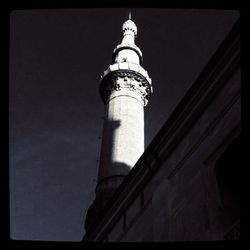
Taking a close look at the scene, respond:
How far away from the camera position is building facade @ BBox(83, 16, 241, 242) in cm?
477

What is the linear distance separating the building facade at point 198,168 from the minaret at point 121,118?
405 centimetres

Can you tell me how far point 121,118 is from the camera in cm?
1228

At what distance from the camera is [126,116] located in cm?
1230

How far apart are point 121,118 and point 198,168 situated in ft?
23.1

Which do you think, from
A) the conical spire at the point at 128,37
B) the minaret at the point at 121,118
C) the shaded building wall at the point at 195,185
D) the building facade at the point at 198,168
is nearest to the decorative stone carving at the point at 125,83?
the minaret at the point at 121,118

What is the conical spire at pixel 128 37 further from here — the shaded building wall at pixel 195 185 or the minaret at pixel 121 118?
the shaded building wall at pixel 195 185

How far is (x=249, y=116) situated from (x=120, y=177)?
8.21 metres

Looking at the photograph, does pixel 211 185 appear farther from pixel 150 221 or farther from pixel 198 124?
Answer: pixel 150 221

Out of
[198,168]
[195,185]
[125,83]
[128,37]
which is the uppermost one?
[128,37]

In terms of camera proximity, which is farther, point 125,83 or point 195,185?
point 125,83

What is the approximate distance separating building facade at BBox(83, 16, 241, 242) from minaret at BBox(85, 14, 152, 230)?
405 centimetres

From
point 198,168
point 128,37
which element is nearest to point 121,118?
point 128,37

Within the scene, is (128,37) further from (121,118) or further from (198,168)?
(198,168)
